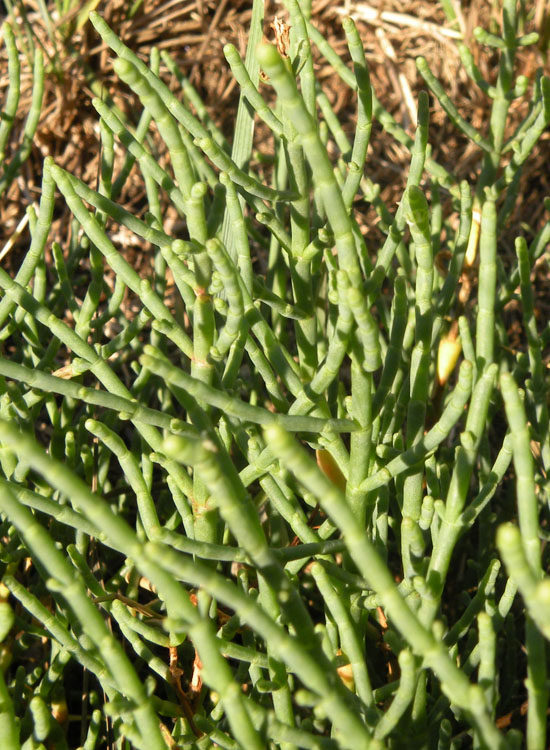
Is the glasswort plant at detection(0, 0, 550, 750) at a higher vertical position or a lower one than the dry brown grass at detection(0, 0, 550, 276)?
lower

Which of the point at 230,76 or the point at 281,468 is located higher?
the point at 230,76

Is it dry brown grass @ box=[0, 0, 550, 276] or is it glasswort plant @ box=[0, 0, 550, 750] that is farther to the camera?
dry brown grass @ box=[0, 0, 550, 276]

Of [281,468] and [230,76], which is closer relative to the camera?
[281,468]

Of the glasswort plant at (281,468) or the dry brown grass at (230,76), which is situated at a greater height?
the dry brown grass at (230,76)

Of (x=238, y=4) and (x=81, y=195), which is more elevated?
(x=238, y=4)

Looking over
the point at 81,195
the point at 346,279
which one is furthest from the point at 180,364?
the point at 346,279

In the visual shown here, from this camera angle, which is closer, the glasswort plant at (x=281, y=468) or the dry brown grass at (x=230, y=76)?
the glasswort plant at (x=281, y=468)

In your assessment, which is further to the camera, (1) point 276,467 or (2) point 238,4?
(2) point 238,4

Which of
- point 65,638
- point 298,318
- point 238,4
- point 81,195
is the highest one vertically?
point 238,4

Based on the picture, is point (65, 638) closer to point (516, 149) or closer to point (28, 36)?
point (516, 149)

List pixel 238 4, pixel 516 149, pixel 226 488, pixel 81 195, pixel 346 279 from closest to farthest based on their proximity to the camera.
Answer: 1. pixel 226 488
2. pixel 346 279
3. pixel 81 195
4. pixel 516 149
5. pixel 238 4

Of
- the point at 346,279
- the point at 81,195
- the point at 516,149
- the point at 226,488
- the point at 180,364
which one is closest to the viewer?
the point at 226,488
